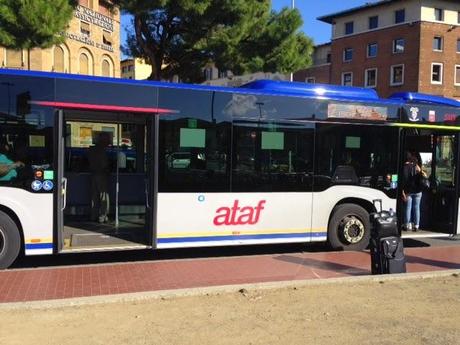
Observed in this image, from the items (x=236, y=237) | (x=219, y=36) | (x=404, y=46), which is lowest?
(x=236, y=237)

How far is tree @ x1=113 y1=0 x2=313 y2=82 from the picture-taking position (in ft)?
52.0

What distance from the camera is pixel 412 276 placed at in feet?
23.6

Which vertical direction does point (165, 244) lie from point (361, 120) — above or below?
below

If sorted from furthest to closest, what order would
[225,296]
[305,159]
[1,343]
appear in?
[305,159], [225,296], [1,343]

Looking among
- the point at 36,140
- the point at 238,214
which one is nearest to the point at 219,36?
the point at 238,214

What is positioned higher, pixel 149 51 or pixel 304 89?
pixel 149 51

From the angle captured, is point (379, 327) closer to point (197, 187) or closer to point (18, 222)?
point (197, 187)

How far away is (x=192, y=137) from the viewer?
8242 mm

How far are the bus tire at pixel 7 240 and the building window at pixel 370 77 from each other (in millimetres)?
57563

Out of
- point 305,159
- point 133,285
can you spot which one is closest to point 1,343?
point 133,285

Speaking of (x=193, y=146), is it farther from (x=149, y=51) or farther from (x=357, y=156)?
(x=149, y=51)

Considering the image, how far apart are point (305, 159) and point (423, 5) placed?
5207 cm

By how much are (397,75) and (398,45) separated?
310 cm

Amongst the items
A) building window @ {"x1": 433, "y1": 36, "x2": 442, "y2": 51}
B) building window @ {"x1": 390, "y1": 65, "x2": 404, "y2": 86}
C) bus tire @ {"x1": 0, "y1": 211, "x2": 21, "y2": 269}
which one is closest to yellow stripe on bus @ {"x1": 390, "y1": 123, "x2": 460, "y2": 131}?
bus tire @ {"x1": 0, "y1": 211, "x2": 21, "y2": 269}
